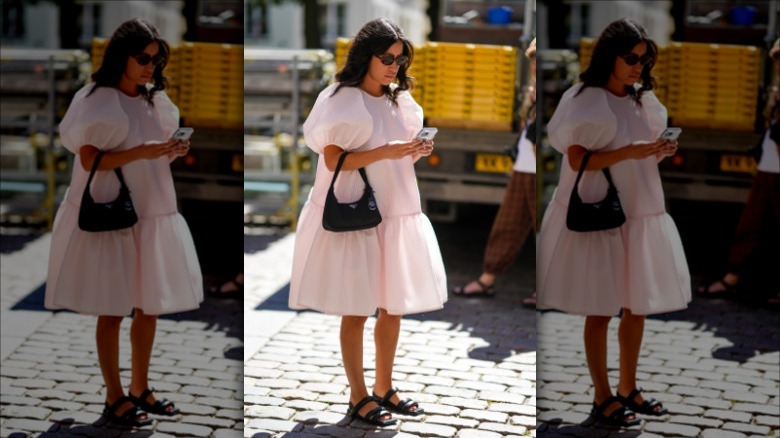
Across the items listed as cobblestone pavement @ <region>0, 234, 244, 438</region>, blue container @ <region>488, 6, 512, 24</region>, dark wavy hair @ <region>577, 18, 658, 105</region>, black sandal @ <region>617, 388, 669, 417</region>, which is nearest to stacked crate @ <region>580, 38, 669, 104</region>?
dark wavy hair @ <region>577, 18, 658, 105</region>

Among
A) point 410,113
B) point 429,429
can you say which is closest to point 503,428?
point 429,429

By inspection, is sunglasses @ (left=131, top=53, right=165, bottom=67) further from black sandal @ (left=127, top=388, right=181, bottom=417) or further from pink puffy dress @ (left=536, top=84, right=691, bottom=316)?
pink puffy dress @ (left=536, top=84, right=691, bottom=316)

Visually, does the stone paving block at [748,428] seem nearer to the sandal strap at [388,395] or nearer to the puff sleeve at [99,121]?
the sandal strap at [388,395]

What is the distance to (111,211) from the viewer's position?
12.4 feet

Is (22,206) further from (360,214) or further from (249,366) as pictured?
(360,214)

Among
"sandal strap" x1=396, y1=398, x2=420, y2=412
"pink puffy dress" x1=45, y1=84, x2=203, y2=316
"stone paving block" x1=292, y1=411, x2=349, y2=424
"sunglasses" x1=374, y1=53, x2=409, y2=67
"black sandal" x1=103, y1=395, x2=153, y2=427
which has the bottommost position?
"black sandal" x1=103, y1=395, x2=153, y2=427

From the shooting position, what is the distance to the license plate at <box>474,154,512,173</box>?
402cm

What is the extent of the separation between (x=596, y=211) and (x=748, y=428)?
1104 mm

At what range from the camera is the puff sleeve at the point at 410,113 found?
11.9 feet

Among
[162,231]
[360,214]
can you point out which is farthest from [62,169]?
[360,214]

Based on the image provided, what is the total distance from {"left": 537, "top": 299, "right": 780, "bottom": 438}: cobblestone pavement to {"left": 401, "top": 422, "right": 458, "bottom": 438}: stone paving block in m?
0.36

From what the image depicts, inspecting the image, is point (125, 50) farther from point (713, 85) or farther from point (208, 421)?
point (713, 85)

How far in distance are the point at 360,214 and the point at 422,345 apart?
0.60 m

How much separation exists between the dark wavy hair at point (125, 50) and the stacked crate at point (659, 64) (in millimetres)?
1485
